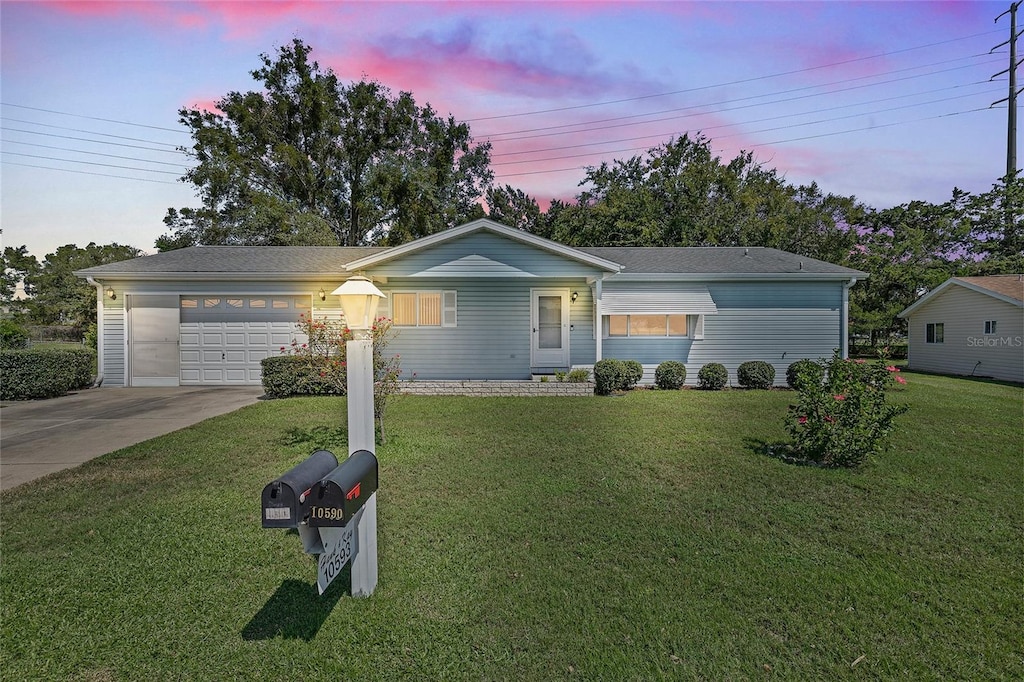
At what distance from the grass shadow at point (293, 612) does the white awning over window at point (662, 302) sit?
10753mm

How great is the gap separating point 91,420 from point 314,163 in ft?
A: 76.6

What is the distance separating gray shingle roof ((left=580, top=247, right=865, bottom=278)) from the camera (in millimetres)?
13266

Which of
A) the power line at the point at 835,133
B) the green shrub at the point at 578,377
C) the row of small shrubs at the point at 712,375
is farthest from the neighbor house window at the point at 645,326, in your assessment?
the power line at the point at 835,133

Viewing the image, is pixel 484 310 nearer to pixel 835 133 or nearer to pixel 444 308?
pixel 444 308

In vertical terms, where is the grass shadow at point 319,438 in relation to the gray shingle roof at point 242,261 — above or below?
below

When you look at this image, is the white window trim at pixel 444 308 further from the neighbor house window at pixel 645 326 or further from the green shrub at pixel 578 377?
the neighbor house window at pixel 645 326

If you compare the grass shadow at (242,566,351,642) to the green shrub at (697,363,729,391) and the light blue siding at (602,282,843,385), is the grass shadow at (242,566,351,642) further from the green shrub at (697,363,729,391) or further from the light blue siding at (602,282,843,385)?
the green shrub at (697,363,729,391)

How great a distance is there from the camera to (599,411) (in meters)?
9.35

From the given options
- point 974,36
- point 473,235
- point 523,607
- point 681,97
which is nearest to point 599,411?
point 473,235

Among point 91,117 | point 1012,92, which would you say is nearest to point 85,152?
point 91,117

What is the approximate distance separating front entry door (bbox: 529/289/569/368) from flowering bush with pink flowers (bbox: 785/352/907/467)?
7.30 metres

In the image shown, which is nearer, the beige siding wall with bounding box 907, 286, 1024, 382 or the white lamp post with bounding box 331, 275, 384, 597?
the white lamp post with bounding box 331, 275, 384, 597

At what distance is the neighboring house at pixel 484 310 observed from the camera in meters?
12.1

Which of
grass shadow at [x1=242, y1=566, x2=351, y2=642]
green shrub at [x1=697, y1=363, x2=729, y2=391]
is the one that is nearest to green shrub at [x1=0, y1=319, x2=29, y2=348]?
grass shadow at [x1=242, y1=566, x2=351, y2=642]
